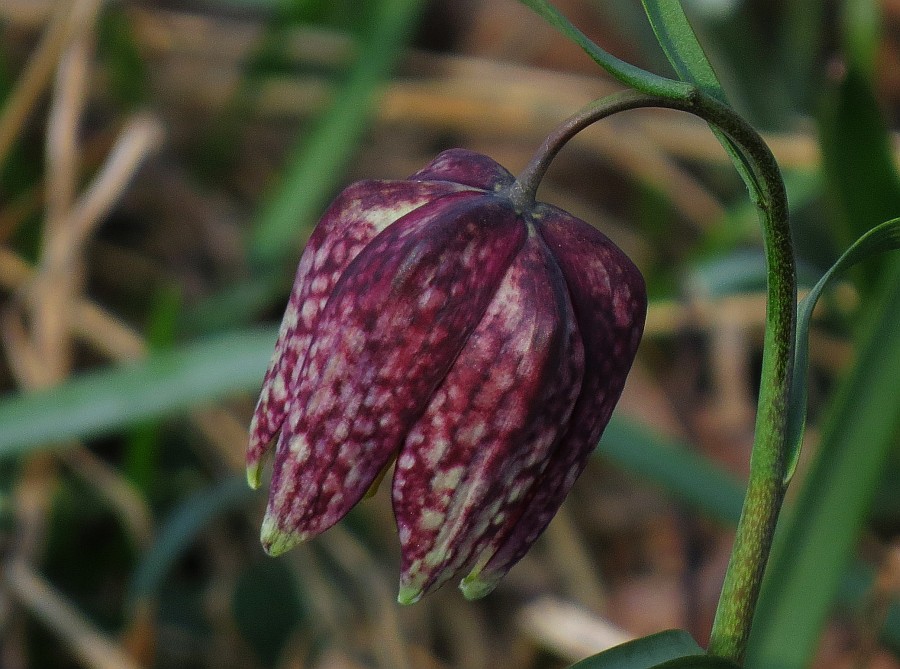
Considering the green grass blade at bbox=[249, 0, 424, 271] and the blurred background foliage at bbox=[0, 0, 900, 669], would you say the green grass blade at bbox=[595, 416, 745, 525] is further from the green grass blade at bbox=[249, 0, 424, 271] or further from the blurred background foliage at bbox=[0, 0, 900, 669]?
the green grass blade at bbox=[249, 0, 424, 271]

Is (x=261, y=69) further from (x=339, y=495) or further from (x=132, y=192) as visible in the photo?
(x=339, y=495)

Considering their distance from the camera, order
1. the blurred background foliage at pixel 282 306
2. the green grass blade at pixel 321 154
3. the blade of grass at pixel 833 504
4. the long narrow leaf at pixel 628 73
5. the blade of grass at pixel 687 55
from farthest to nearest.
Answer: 1. the green grass blade at pixel 321 154
2. the blurred background foliage at pixel 282 306
3. the blade of grass at pixel 833 504
4. the blade of grass at pixel 687 55
5. the long narrow leaf at pixel 628 73

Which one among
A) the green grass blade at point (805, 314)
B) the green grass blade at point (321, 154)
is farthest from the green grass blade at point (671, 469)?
the green grass blade at point (321, 154)

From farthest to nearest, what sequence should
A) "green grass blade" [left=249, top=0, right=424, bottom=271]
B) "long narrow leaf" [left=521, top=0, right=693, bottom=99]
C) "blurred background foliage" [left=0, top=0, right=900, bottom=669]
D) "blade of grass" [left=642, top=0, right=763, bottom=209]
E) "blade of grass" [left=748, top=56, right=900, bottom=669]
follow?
"green grass blade" [left=249, top=0, right=424, bottom=271] → "blurred background foliage" [left=0, top=0, right=900, bottom=669] → "blade of grass" [left=748, top=56, right=900, bottom=669] → "blade of grass" [left=642, top=0, right=763, bottom=209] → "long narrow leaf" [left=521, top=0, right=693, bottom=99]

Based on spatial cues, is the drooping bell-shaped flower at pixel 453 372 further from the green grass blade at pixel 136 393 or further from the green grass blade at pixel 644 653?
the green grass blade at pixel 136 393

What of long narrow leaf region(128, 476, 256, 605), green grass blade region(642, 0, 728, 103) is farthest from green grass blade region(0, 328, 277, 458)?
green grass blade region(642, 0, 728, 103)

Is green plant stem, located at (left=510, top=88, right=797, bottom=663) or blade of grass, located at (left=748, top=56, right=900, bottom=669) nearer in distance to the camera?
green plant stem, located at (left=510, top=88, right=797, bottom=663)

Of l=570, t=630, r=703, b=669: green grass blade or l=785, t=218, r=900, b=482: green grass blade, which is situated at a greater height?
l=785, t=218, r=900, b=482: green grass blade

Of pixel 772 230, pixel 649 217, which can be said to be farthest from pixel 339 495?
pixel 649 217
